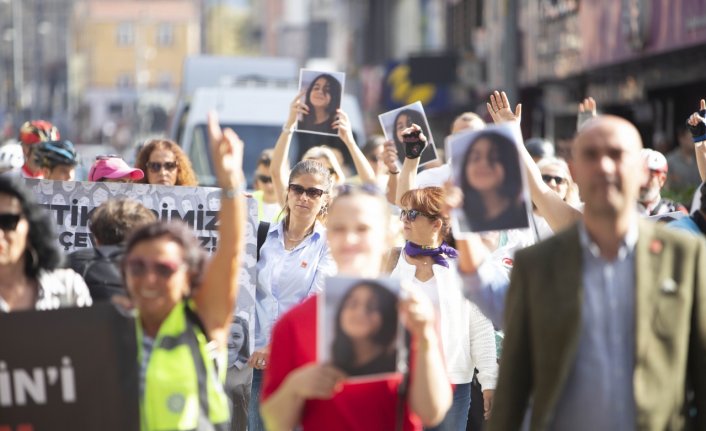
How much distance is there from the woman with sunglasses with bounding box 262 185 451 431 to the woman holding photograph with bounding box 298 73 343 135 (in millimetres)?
5161

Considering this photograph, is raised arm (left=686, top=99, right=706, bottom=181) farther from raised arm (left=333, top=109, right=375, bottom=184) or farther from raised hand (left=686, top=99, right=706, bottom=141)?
raised arm (left=333, top=109, right=375, bottom=184)

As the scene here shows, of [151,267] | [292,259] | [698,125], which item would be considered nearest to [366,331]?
[151,267]

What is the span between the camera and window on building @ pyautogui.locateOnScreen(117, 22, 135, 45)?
118 meters

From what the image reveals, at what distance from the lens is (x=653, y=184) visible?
819cm

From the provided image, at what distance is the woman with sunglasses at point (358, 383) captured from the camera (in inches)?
165

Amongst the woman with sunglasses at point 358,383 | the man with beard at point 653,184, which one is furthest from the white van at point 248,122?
the woman with sunglasses at point 358,383

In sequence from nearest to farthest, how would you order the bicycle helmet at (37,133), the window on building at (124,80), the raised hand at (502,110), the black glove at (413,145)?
the raised hand at (502,110) → the black glove at (413,145) → the bicycle helmet at (37,133) → the window on building at (124,80)

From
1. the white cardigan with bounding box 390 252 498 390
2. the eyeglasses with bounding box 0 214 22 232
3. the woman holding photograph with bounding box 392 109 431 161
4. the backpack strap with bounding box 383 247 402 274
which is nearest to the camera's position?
the eyeglasses with bounding box 0 214 22 232

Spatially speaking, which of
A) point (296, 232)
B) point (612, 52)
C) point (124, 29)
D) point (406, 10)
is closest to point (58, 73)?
point (124, 29)

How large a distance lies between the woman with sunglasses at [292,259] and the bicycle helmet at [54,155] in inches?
72.8

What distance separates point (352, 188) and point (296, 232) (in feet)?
9.28

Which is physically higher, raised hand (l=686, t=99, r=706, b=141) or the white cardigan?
raised hand (l=686, t=99, r=706, b=141)

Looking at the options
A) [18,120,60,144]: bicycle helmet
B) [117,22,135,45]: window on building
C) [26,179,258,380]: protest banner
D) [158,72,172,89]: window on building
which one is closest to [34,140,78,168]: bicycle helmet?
[18,120,60,144]: bicycle helmet

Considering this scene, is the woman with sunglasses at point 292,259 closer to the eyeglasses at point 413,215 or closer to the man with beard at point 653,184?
the eyeglasses at point 413,215
